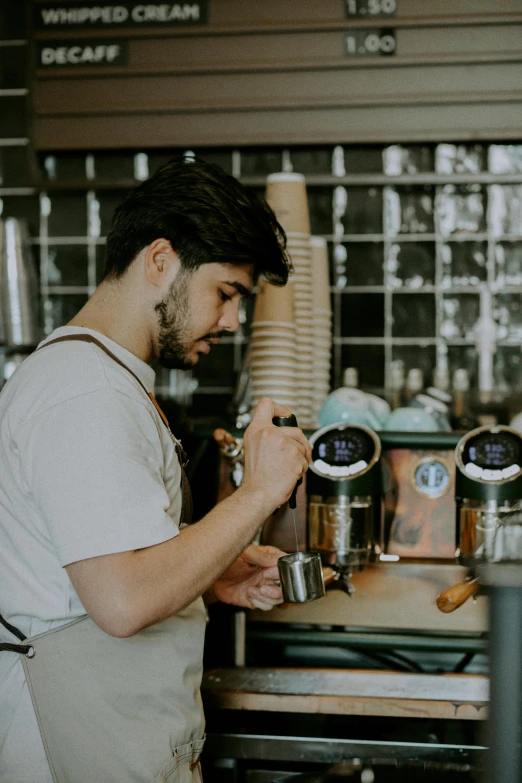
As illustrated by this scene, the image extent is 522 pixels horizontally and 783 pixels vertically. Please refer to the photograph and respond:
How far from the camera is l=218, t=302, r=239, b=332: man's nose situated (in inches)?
52.7

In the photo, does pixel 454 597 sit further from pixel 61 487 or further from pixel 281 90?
pixel 281 90

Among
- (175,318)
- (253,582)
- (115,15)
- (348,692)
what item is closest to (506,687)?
(175,318)

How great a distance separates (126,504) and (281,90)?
1677mm

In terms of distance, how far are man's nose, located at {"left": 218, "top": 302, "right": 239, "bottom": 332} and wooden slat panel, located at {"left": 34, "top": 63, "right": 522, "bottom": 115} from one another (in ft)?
3.99

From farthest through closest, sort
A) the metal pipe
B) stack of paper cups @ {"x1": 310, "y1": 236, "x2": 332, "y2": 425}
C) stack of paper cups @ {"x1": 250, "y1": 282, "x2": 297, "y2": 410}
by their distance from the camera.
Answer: stack of paper cups @ {"x1": 310, "y1": 236, "x2": 332, "y2": 425} → stack of paper cups @ {"x1": 250, "y1": 282, "x2": 297, "y2": 410} → the metal pipe

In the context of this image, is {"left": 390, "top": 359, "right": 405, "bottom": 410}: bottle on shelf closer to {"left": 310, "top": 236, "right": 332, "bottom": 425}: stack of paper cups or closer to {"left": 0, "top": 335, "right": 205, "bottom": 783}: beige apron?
{"left": 310, "top": 236, "right": 332, "bottom": 425}: stack of paper cups

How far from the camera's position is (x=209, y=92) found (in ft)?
7.92

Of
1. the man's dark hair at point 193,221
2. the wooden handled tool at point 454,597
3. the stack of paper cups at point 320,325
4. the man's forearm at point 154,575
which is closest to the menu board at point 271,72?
the stack of paper cups at point 320,325

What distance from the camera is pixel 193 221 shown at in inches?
49.6

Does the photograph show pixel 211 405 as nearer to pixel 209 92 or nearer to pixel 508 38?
pixel 209 92

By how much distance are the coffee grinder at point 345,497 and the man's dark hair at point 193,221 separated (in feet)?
1.53

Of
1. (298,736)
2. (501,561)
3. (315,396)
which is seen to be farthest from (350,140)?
(501,561)

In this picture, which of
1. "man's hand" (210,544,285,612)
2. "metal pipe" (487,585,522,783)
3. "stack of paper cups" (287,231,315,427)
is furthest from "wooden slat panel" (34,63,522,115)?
"metal pipe" (487,585,522,783)

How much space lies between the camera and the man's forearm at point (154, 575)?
3.30 ft
